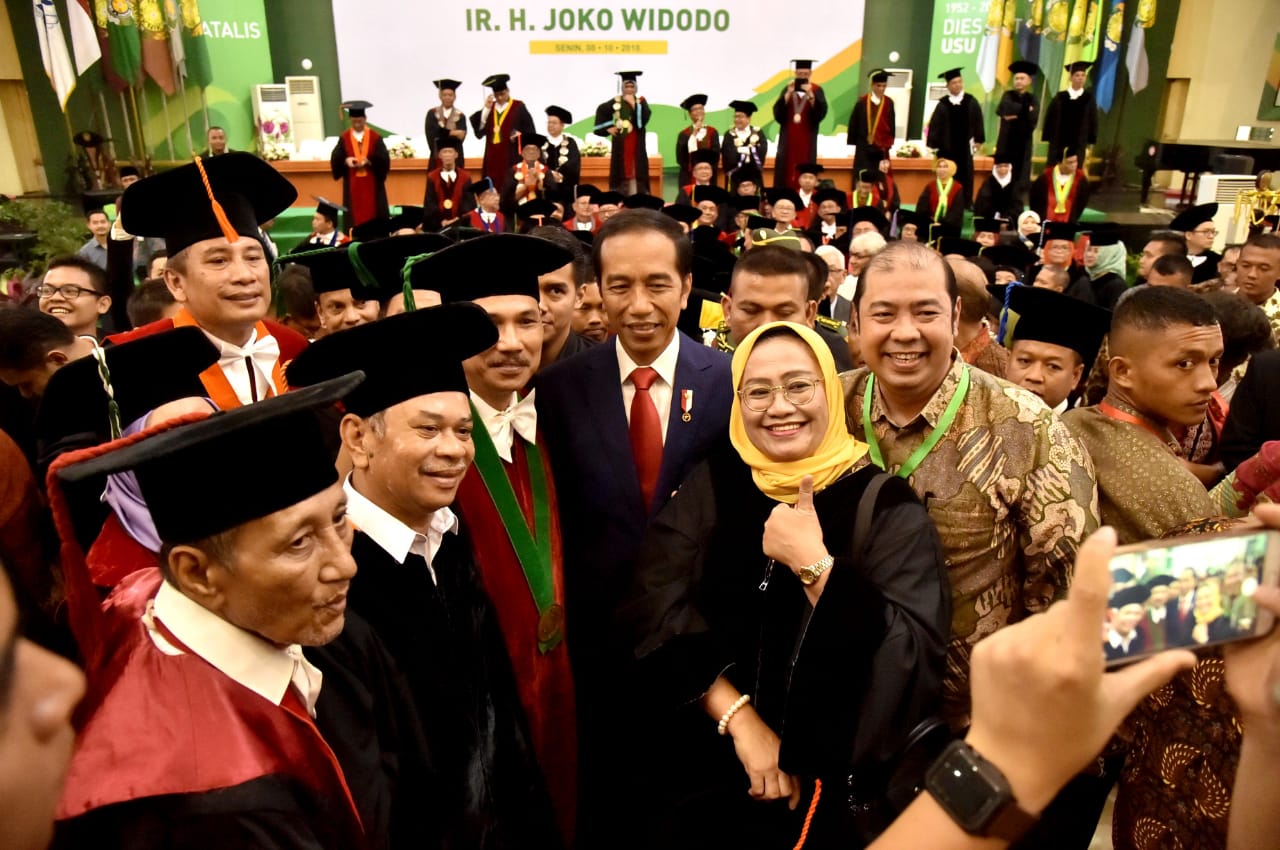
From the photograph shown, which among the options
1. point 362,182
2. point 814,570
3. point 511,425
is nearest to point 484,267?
point 511,425

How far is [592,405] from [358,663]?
3.98 feet

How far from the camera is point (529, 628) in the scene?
2.45m

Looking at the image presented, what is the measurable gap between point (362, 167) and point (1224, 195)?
1142cm

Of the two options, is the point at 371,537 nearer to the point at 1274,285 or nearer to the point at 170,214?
the point at 170,214

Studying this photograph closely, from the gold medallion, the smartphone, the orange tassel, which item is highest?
the orange tassel

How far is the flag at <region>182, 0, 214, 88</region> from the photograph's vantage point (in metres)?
13.4

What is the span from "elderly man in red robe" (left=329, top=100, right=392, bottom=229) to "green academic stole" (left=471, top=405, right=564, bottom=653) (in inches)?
397

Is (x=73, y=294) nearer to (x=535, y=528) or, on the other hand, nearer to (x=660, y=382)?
(x=535, y=528)

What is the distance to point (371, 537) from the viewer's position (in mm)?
1829

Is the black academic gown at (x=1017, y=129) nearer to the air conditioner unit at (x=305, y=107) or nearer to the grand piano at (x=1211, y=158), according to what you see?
the grand piano at (x=1211, y=158)

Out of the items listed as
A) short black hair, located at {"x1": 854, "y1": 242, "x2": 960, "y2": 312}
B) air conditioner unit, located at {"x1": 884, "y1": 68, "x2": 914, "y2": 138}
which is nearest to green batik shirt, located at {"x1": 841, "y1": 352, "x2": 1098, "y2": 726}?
short black hair, located at {"x1": 854, "y1": 242, "x2": 960, "y2": 312}

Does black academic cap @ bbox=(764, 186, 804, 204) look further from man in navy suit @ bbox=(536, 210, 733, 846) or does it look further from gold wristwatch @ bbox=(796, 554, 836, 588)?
gold wristwatch @ bbox=(796, 554, 836, 588)

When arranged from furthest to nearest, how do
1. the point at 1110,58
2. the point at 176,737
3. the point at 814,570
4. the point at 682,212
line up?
the point at 1110,58 → the point at 682,212 → the point at 814,570 → the point at 176,737

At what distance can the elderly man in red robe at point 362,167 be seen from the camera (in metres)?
11.7
